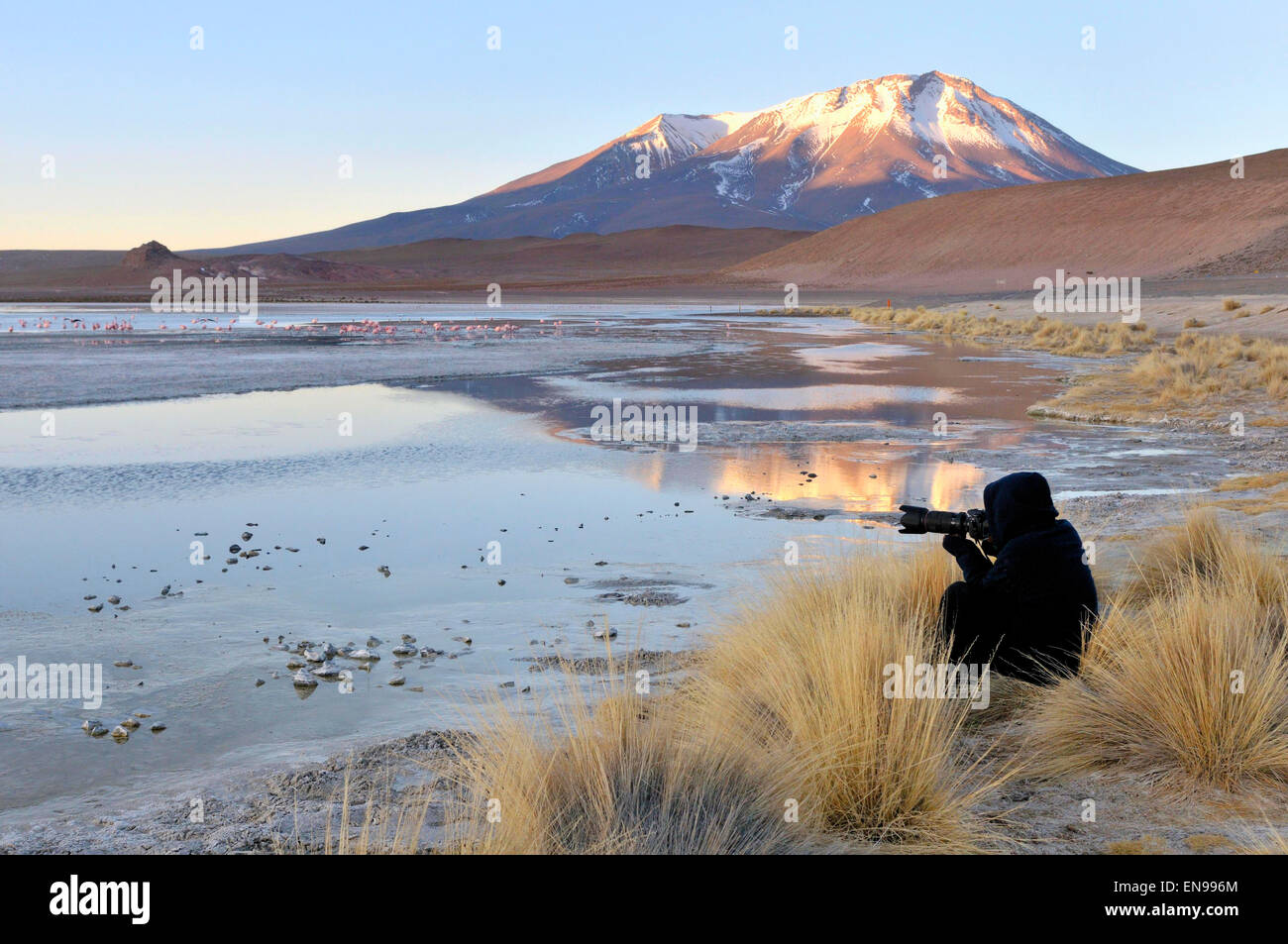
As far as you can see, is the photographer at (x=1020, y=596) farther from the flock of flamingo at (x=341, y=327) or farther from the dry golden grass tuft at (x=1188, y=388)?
the flock of flamingo at (x=341, y=327)

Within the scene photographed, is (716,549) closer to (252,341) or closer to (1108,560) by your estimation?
(1108,560)

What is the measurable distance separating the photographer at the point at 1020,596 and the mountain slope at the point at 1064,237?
69.5 metres

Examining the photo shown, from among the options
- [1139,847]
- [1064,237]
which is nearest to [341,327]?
[1139,847]

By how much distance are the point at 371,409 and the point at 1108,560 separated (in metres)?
10.8

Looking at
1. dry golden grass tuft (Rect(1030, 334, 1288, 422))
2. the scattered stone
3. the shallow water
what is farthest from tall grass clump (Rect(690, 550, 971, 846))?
dry golden grass tuft (Rect(1030, 334, 1288, 422))

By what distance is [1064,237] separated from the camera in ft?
286

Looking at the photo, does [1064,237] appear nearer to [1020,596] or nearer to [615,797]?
[1020,596]

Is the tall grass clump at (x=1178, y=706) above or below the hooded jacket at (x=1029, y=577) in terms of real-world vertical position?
below

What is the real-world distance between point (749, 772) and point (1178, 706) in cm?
159

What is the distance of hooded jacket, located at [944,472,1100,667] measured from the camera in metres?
4.43

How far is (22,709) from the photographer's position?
4879 mm

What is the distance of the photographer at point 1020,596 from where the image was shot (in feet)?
14.6

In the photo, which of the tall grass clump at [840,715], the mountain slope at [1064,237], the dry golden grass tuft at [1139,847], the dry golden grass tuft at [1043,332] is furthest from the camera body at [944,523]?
the mountain slope at [1064,237]
